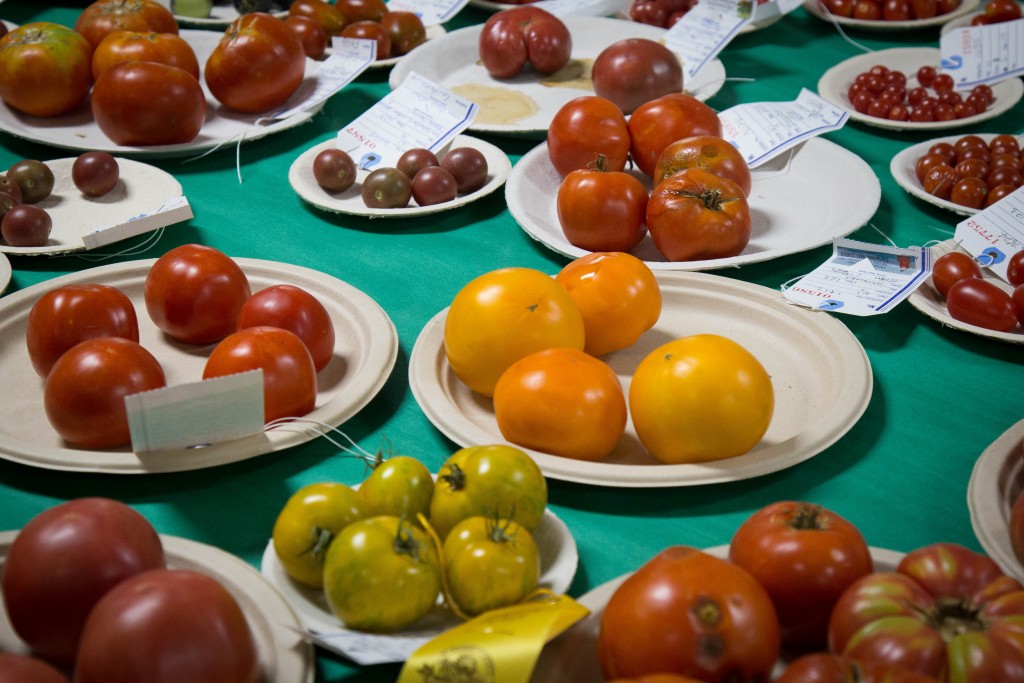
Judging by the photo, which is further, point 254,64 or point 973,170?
point 254,64

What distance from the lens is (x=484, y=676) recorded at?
2.52 feet

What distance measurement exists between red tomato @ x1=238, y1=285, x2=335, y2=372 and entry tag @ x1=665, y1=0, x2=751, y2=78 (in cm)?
124

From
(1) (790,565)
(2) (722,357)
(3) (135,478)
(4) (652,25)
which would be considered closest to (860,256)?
(2) (722,357)

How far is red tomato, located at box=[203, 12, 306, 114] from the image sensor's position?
6.95 ft

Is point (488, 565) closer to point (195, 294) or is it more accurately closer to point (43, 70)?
point (195, 294)

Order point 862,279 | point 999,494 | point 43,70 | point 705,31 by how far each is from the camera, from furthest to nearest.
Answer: point 705,31
point 43,70
point 862,279
point 999,494

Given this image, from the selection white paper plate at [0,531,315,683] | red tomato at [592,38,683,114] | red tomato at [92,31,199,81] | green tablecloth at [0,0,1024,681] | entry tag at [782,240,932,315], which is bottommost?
green tablecloth at [0,0,1024,681]

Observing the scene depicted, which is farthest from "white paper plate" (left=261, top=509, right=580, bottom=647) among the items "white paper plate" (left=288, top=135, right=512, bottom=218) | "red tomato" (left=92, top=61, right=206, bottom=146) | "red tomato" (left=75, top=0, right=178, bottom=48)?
"red tomato" (left=75, top=0, right=178, bottom=48)

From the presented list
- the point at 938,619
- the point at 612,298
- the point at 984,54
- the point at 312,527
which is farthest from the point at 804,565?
the point at 984,54

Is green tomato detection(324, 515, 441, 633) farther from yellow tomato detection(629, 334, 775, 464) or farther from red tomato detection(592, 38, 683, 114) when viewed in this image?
red tomato detection(592, 38, 683, 114)

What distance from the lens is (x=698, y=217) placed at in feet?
5.10

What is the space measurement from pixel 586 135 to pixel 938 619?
1.23 m

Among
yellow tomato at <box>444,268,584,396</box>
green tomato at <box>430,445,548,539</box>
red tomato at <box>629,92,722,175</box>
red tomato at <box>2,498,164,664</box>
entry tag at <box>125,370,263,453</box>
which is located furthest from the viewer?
red tomato at <box>629,92,722,175</box>

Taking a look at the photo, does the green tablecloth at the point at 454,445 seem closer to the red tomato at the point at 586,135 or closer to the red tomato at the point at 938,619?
the red tomato at the point at 586,135
